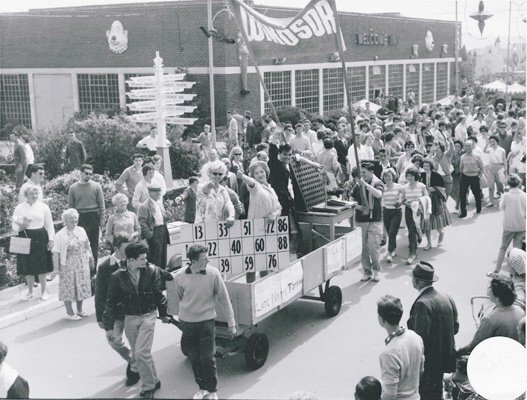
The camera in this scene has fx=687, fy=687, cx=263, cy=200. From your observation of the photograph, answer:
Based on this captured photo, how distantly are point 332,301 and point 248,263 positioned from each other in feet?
5.87

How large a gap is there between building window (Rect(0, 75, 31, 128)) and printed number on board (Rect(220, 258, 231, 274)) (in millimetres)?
27713

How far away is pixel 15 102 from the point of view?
1315 inches

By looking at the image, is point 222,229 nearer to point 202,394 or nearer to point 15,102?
point 202,394

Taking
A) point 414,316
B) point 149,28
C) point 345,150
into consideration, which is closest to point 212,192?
point 414,316

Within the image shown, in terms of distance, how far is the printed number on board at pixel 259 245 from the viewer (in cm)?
815

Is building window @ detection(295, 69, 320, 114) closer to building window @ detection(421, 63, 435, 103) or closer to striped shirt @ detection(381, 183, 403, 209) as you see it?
building window @ detection(421, 63, 435, 103)

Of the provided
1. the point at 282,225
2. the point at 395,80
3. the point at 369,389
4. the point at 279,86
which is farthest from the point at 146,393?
the point at 395,80

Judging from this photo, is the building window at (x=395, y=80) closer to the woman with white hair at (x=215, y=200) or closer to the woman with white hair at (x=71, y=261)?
the woman with white hair at (x=215, y=200)

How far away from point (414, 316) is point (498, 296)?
2.33ft

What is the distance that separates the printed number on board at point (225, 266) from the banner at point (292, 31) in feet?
11.6

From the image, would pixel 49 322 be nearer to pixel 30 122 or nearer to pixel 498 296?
pixel 498 296

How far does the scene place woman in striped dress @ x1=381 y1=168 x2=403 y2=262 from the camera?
11.9 meters

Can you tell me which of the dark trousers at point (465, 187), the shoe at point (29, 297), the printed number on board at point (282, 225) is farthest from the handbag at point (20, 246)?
the dark trousers at point (465, 187)

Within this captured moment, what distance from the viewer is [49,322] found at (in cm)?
945
